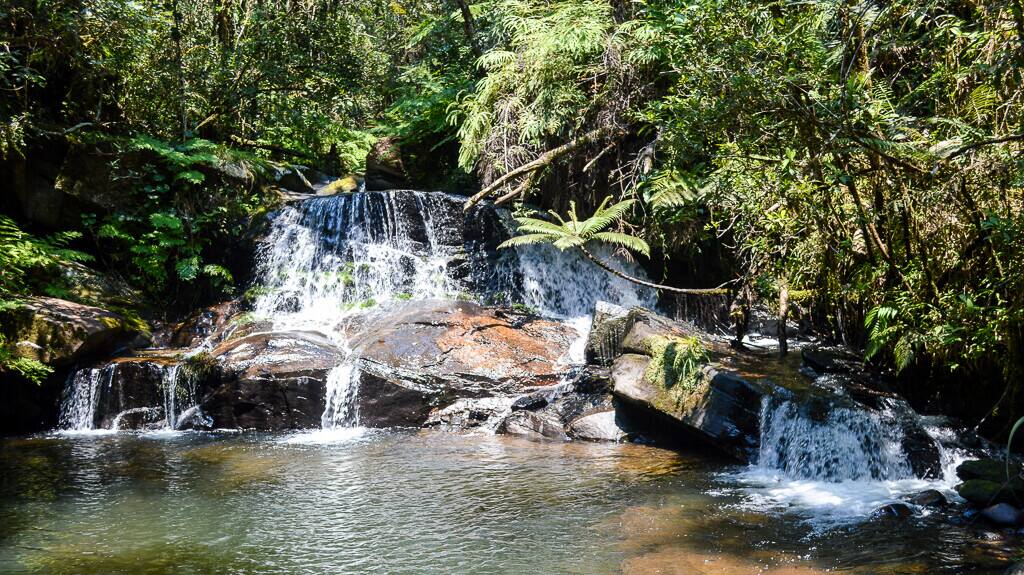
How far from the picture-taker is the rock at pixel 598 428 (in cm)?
855

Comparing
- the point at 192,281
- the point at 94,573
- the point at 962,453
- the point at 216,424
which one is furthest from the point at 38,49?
the point at 962,453

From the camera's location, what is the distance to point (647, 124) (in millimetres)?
10789

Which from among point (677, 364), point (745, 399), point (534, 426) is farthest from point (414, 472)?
point (745, 399)

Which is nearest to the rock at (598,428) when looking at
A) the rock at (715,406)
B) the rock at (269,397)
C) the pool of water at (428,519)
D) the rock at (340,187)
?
the pool of water at (428,519)

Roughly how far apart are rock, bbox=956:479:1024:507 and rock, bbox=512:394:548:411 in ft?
16.0

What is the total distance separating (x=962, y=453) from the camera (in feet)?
21.4

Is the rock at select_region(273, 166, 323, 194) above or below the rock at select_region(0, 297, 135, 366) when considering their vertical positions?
above

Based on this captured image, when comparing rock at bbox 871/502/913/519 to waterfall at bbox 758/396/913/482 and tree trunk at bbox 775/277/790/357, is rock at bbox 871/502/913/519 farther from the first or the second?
tree trunk at bbox 775/277/790/357

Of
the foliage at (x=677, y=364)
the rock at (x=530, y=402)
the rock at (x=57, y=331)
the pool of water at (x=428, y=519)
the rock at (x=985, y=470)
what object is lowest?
the pool of water at (x=428, y=519)

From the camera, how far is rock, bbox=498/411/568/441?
28.9ft

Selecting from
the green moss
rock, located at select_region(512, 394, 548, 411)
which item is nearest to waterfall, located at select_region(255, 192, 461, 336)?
the green moss

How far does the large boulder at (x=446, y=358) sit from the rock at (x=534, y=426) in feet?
1.87

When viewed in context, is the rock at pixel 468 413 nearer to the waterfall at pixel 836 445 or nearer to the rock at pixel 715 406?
the rock at pixel 715 406

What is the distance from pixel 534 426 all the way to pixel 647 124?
4.89 m
